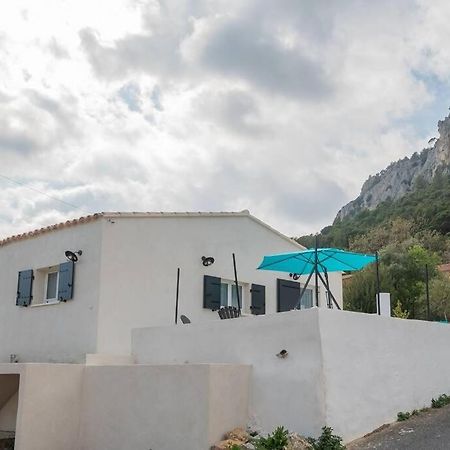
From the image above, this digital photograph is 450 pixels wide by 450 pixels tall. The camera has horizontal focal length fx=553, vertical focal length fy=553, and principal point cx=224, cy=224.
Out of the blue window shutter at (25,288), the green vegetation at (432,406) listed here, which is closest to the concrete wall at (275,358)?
the green vegetation at (432,406)

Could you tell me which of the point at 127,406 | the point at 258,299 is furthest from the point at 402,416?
the point at 258,299

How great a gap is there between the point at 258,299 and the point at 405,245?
2666 cm

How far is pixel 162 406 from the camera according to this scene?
8.98m

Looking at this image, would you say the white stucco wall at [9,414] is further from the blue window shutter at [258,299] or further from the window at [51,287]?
the blue window shutter at [258,299]

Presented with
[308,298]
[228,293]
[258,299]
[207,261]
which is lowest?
[258,299]

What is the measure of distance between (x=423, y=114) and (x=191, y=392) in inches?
539

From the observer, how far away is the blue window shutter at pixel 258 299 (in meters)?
14.8

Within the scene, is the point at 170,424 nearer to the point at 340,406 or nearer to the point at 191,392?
the point at 191,392

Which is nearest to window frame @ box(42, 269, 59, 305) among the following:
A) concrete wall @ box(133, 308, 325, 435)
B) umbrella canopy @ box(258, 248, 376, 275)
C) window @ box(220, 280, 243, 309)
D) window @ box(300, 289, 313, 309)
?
window @ box(220, 280, 243, 309)

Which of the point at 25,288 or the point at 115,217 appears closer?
the point at 115,217

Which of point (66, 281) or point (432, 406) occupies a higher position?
point (66, 281)

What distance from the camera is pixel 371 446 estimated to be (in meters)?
8.07

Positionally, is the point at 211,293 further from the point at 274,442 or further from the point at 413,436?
Result: the point at 413,436

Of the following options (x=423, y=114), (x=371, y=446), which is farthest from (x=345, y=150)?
(x=371, y=446)
